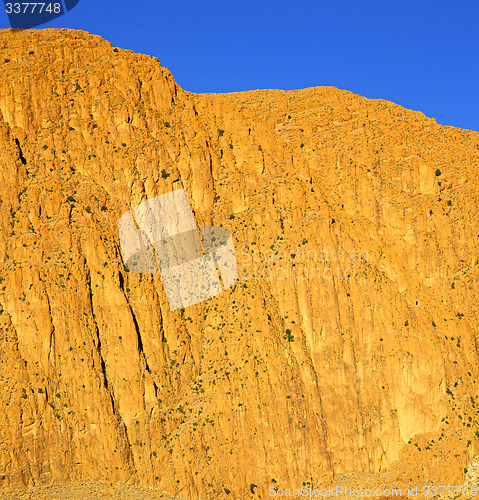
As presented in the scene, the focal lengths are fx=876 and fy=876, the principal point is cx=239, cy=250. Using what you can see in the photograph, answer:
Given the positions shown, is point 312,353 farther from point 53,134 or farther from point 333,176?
point 53,134

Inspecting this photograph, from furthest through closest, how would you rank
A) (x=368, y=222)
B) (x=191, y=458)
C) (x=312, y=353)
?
1. (x=368, y=222)
2. (x=312, y=353)
3. (x=191, y=458)

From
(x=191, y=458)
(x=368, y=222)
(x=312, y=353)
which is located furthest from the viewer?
(x=368, y=222)

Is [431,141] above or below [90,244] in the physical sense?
above

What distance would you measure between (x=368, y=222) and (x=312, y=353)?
674 inches

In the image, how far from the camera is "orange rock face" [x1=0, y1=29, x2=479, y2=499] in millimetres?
85875

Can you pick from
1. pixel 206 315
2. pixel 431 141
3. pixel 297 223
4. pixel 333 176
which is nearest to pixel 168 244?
pixel 206 315

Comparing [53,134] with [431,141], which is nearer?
[53,134]

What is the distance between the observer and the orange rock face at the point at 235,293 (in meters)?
85.9

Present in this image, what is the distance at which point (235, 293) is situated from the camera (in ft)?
310

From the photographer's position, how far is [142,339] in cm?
8938

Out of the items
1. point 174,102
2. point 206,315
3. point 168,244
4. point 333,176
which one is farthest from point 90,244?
point 333,176

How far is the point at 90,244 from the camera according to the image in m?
89.5

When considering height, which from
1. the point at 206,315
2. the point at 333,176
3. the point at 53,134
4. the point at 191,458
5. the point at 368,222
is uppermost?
the point at 53,134

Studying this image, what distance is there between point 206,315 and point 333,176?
22336 mm
